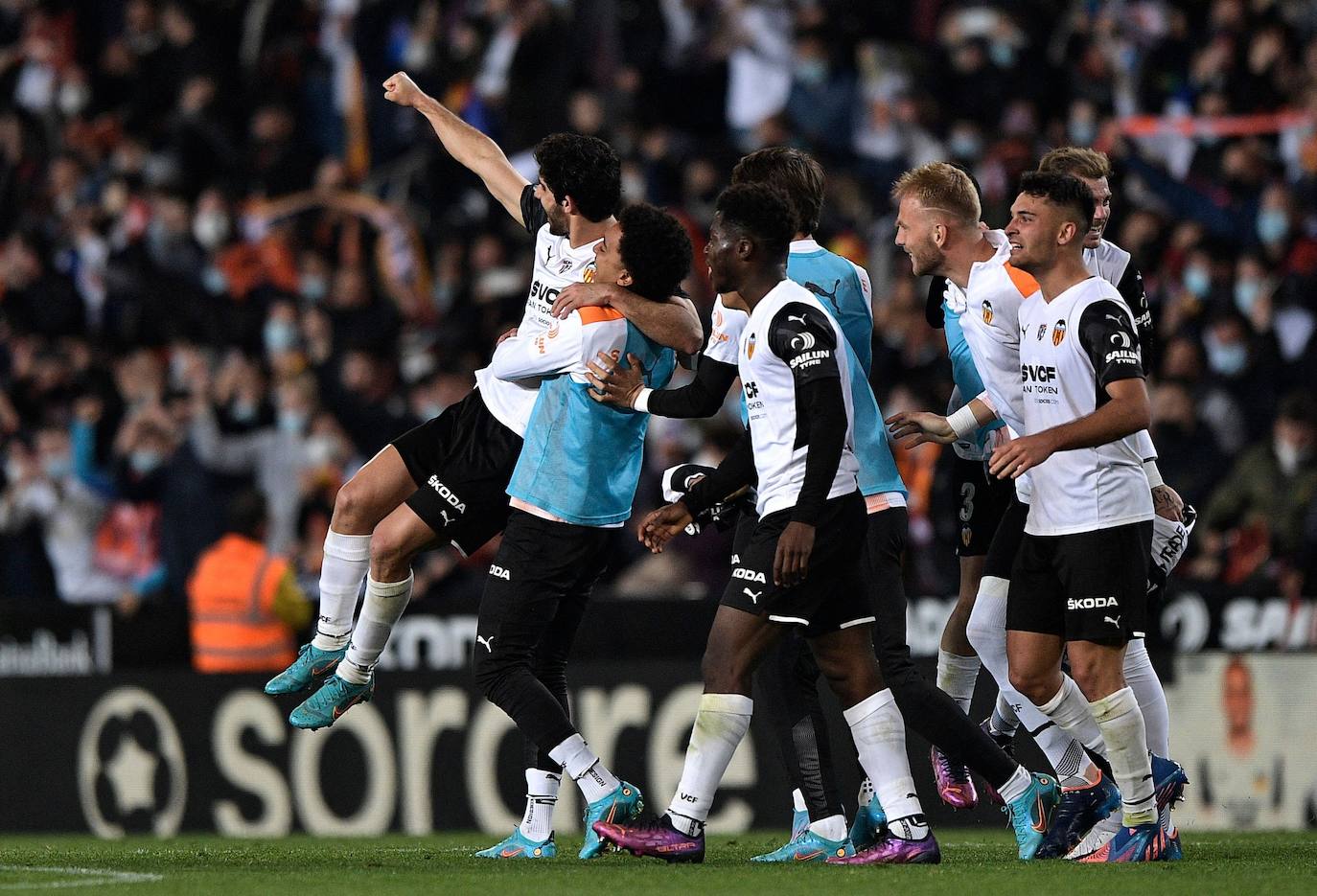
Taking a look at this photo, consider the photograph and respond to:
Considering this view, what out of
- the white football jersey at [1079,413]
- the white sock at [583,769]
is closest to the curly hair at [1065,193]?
the white football jersey at [1079,413]

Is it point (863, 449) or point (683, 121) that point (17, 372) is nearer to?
point (683, 121)

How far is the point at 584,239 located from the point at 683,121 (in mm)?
8659

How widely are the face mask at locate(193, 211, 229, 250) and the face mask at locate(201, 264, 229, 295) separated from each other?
252 millimetres

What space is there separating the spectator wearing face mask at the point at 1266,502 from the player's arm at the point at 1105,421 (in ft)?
19.1

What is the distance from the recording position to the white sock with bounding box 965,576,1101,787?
24.8 ft

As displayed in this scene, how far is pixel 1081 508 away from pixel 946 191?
1309 mm

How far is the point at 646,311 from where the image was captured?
726 cm

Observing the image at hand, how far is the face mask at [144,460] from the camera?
14023 millimetres

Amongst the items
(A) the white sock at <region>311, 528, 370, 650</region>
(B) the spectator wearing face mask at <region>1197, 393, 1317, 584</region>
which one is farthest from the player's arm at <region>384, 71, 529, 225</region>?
(B) the spectator wearing face mask at <region>1197, 393, 1317, 584</region>

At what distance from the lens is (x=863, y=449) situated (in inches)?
Answer: 282

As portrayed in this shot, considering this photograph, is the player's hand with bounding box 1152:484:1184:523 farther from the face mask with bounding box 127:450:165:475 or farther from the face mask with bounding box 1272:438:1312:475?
the face mask with bounding box 127:450:165:475

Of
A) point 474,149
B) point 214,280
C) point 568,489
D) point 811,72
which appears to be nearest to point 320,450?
point 214,280

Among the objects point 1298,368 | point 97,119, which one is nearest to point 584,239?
point 1298,368

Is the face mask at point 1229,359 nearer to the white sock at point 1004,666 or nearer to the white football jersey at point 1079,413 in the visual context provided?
the white sock at point 1004,666
